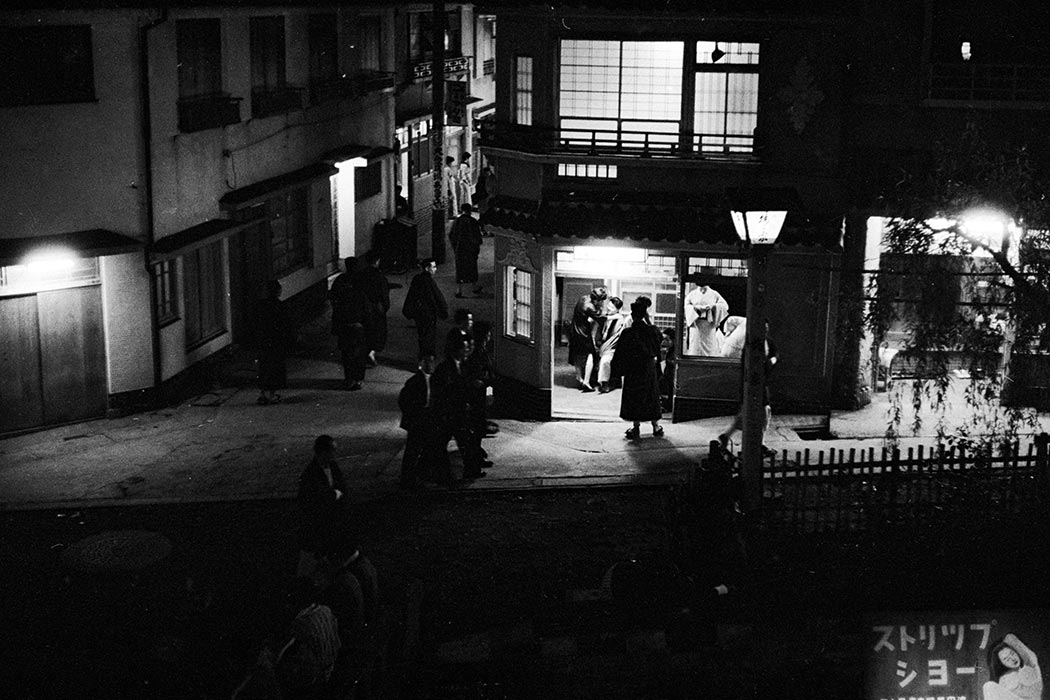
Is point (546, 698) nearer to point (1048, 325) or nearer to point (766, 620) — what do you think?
point (766, 620)

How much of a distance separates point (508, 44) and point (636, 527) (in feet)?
28.5

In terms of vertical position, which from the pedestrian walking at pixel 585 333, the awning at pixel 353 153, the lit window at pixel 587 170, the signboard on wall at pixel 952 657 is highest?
the lit window at pixel 587 170

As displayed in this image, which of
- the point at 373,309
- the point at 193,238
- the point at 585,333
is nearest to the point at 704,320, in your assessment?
the point at 585,333

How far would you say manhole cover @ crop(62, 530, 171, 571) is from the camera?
14.5 m

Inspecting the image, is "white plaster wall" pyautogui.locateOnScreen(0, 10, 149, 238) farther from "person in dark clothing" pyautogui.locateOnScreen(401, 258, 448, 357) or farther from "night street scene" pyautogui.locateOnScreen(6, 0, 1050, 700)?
"person in dark clothing" pyautogui.locateOnScreen(401, 258, 448, 357)

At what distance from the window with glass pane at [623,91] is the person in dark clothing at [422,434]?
5530mm

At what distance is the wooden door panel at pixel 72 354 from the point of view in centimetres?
1933

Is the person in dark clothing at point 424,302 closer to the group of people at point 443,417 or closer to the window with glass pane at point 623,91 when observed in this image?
the window with glass pane at point 623,91

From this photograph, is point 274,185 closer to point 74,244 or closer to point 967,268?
point 74,244

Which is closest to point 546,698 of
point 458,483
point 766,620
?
point 766,620

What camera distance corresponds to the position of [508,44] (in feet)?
68.0

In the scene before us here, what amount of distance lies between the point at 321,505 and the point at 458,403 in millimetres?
5037

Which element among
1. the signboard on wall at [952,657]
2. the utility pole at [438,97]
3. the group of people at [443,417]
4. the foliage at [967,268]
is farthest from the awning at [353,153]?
the signboard on wall at [952,657]

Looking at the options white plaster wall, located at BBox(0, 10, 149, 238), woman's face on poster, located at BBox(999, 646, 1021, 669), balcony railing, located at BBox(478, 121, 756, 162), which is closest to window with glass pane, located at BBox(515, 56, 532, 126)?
balcony railing, located at BBox(478, 121, 756, 162)
